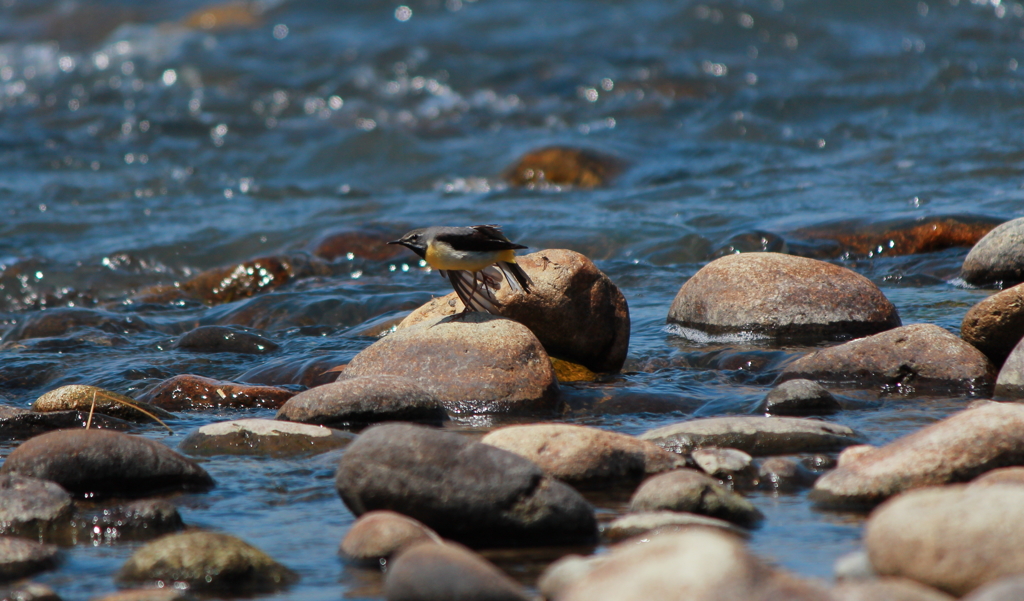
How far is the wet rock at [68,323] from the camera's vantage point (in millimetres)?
9281

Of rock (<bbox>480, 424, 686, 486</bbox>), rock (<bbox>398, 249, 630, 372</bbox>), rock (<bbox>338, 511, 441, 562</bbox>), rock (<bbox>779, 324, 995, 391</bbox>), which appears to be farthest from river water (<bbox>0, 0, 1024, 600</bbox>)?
rock (<bbox>480, 424, 686, 486</bbox>)

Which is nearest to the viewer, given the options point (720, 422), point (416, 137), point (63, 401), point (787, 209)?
point (720, 422)

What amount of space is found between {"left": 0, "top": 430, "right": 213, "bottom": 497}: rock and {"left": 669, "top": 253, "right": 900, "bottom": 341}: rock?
13.7 feet

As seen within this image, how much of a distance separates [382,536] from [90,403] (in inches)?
123

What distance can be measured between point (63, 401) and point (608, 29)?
20283mm

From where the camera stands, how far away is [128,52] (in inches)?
1027

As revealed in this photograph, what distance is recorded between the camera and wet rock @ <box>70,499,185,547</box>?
4.06m

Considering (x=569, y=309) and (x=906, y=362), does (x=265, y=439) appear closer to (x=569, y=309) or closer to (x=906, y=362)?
(x=569, y=309)

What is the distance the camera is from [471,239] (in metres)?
6.25

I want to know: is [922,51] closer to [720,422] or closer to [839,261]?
[839,261]

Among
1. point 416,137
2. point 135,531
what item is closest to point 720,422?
point 135,531

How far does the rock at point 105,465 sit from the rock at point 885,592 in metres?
2.97

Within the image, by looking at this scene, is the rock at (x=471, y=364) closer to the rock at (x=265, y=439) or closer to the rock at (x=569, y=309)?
the rock at (x=569, y=309)

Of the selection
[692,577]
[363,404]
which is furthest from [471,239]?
[692,577]
